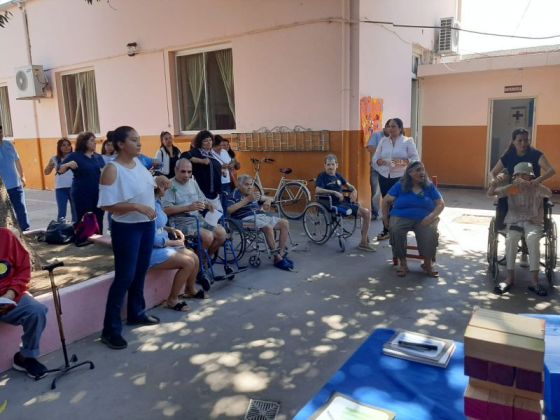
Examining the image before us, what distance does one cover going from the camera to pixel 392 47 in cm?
852

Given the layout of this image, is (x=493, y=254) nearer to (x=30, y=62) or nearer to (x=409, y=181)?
(x=409, y=181)

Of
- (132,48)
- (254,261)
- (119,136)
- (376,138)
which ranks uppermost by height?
(132,48)

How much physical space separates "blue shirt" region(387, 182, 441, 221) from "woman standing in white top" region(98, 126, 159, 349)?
2.63 meters

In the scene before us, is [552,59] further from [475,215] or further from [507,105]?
[475,215]

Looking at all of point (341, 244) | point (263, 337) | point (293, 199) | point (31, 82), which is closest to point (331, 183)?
point (341, 244)

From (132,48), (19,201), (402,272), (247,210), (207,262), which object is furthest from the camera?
(132,48)

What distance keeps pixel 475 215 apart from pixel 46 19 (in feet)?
34.8

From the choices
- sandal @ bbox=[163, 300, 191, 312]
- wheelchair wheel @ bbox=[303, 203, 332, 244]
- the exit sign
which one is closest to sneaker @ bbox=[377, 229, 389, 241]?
wheelchair wheel @ bbox=[303, 203, 332, 244]

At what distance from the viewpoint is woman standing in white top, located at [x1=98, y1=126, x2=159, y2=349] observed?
3.28 m

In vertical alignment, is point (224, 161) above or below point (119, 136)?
below

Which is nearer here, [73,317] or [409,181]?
[73,317]

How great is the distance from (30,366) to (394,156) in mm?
4800

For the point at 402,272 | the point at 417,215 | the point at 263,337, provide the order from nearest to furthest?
1. the point at 263,337
2. the point at 417,215
3. the point at 402,272

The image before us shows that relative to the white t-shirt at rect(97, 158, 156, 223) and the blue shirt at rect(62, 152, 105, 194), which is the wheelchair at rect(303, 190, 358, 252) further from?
the white t-shirt at rect(97, 158, 156, 223)
